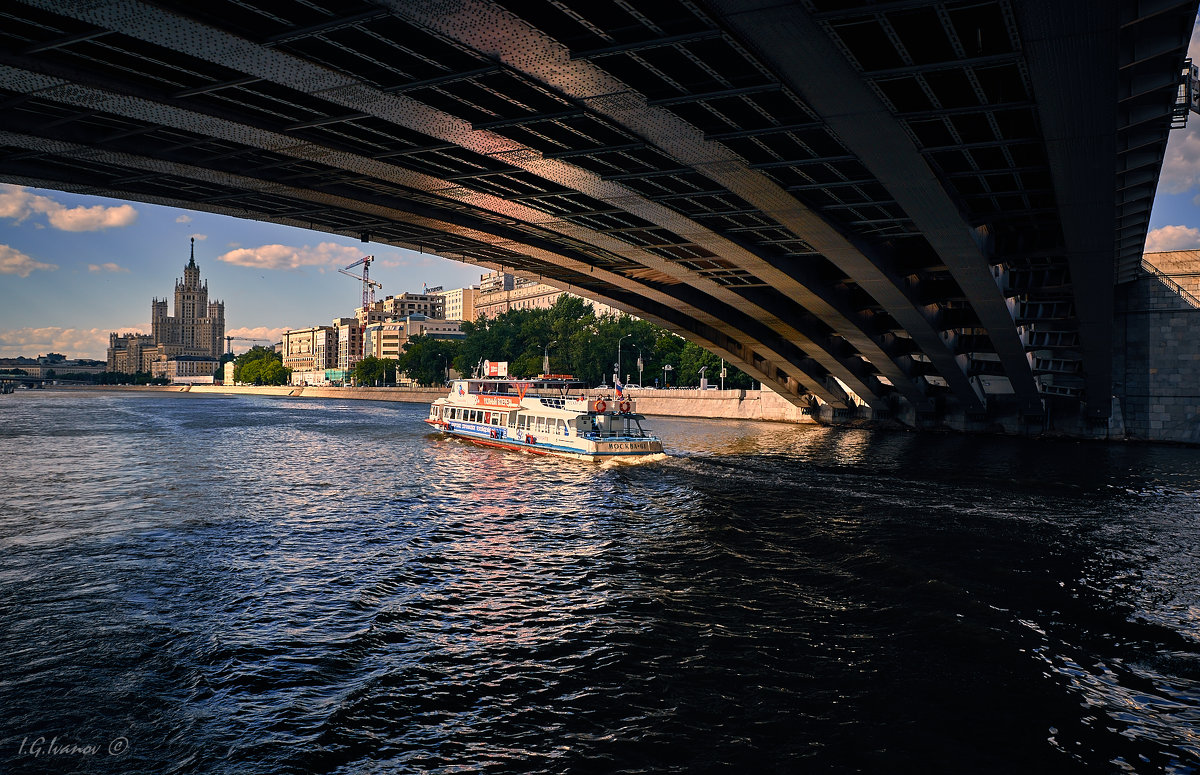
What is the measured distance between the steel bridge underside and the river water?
450 inches

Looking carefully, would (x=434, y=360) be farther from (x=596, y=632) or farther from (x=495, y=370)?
(x=596, y=632)

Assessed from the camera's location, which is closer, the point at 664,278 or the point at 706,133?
the point at 706,133

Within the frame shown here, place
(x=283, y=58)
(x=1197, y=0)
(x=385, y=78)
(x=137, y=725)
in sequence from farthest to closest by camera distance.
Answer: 1. (x=385, y=78)
2. (x=283, y=58)
3. (x=1197, y=0)
4. (x=137, y=725)

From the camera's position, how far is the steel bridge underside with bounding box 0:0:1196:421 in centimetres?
1606

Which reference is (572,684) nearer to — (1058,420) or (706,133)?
(706,133)

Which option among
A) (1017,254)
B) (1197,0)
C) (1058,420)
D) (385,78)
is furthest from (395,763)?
(1058,420)

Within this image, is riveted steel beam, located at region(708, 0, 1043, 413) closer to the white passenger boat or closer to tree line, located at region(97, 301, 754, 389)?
the white passenger boat

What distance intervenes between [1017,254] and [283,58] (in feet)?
102

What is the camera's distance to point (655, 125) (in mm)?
21594

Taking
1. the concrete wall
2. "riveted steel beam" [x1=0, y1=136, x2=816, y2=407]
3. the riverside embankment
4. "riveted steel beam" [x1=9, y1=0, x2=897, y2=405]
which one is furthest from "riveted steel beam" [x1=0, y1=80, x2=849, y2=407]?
the riverside embankment

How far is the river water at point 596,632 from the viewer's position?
9008 millimetres

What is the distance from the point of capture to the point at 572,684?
10758mm

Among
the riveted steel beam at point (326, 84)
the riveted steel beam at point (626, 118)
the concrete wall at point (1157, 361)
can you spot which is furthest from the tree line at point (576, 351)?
the riveted steel beam at point (326, 84)

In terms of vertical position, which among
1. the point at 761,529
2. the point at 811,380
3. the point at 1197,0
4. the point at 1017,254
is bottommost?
the point at 761,529
